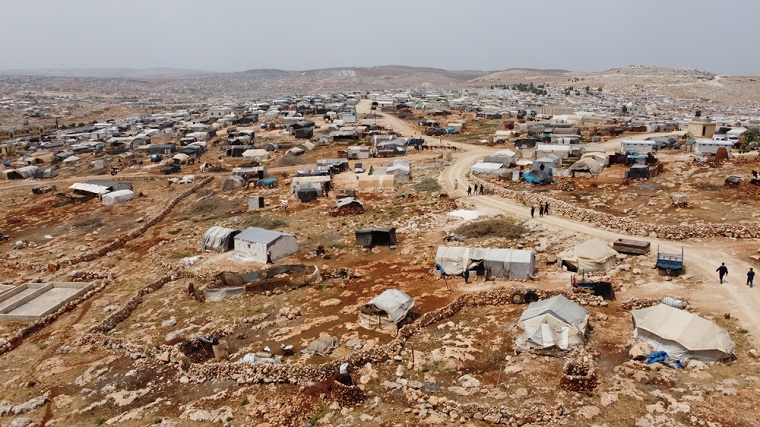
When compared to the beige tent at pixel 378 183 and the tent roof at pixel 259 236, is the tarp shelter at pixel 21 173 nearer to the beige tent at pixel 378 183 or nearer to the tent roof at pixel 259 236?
the beige tent at pixel 378 183

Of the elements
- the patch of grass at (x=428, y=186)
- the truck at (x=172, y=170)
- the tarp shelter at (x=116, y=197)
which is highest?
the patch of grass at (x=428, y=186)

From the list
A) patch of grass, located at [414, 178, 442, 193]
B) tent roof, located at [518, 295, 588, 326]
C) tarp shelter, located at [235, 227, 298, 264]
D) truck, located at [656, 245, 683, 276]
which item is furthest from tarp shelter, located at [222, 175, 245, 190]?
truck, located at [656, 245, 683, 276]

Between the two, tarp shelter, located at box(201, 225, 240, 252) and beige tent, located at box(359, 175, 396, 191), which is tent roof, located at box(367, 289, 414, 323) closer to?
tarp shelter, located at box(201, 225, 240, 252)

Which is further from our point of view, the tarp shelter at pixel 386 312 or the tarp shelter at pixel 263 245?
the tarp shelter at pixel 263 245

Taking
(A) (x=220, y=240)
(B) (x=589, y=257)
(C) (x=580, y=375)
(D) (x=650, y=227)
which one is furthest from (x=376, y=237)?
(C) (x=580, y=375)

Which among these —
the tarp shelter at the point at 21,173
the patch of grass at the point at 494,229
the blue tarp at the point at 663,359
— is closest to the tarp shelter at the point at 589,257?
the patch of grass at the point at 494,229

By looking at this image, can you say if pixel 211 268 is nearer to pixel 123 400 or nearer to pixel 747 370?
pixel 123 400
